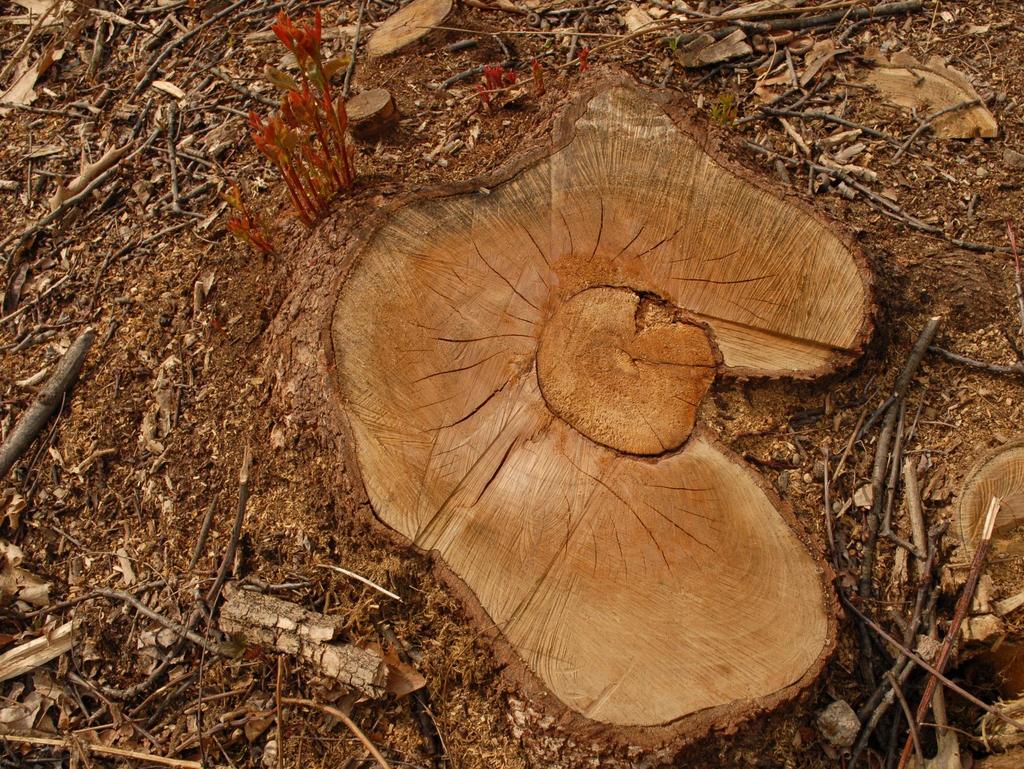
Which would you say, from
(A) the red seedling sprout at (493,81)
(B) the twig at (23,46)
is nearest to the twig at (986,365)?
(A) the red seedling sprout at (493,81)

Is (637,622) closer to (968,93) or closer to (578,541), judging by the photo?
(578,541)

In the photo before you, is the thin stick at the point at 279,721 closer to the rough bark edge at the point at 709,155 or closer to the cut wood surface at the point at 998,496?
the rough bark edge at the point at 709,155

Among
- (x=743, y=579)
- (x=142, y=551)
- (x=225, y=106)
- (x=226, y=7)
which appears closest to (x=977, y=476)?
(x=743, y=579)

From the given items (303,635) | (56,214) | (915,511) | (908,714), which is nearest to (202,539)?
(303,635)

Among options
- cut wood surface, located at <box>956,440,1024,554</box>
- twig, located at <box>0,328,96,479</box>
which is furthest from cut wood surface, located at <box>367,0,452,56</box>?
cut wood surface, located at <box>956,440,1024,554</box>

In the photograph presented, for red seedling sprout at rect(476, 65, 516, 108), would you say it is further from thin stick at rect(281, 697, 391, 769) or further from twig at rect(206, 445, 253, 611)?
thin stick at rect(281, 697, 391, 769)

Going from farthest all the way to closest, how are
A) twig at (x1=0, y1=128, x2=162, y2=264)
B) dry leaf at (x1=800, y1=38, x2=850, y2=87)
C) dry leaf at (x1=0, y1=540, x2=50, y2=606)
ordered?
dry leaf at (x1=800, y1=38, x2=850, y2=87) → twig at (x1=0, y1=128, x2=162, y2=264) → dry leaf at (x1=0, y1=540, x2=50, y2=606)
